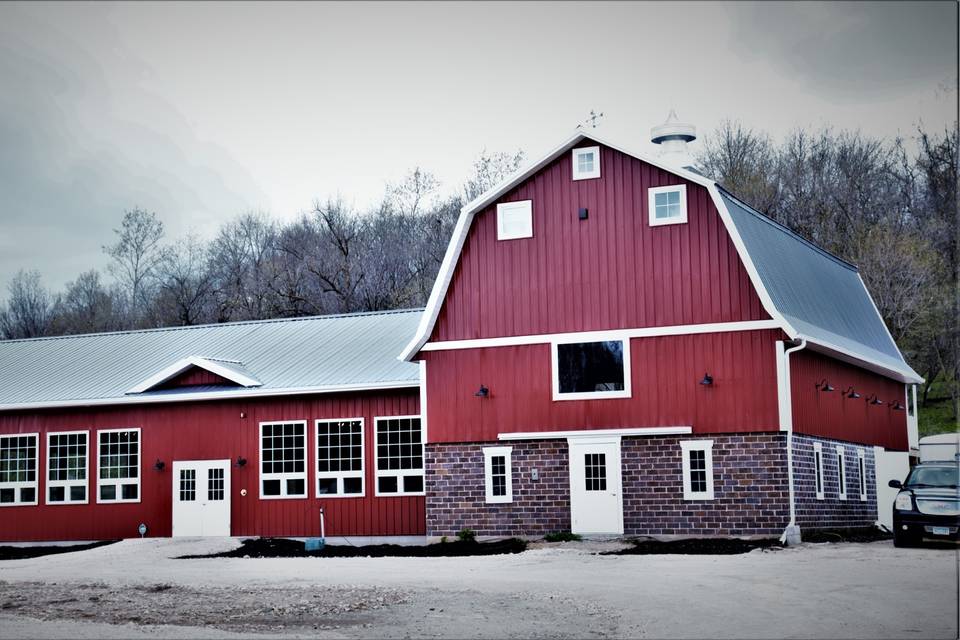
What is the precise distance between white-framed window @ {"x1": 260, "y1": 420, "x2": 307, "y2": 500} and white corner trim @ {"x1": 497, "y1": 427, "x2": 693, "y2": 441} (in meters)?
5.70

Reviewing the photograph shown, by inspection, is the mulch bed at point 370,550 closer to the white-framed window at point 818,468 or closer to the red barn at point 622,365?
the red barn at point 622,365

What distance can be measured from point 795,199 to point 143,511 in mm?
31186

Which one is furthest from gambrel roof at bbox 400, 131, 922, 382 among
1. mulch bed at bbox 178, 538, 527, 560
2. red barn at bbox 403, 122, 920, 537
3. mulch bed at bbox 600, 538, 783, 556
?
mulch bed at bbox 178, 538, 527, 560

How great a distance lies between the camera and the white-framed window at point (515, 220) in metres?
25.6

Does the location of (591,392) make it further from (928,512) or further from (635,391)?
(928,512)

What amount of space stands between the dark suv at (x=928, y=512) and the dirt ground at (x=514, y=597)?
481 mm

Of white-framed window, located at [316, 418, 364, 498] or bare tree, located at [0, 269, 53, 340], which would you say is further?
bare tree, located at [0, 269, 53, 340]

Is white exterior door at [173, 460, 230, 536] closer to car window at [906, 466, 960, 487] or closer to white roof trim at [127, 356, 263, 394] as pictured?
white roof trim at [127, 356, 263, 394]

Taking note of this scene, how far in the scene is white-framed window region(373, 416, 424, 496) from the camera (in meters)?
27.7

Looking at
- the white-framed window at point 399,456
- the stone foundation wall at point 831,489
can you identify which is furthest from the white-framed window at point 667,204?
the white-framed window at point 399,456

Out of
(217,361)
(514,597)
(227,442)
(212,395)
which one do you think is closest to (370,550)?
(227,442)

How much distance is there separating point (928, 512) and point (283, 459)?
1439 centimetres

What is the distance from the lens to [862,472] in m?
28.9

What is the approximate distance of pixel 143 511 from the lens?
29828 millimetres
